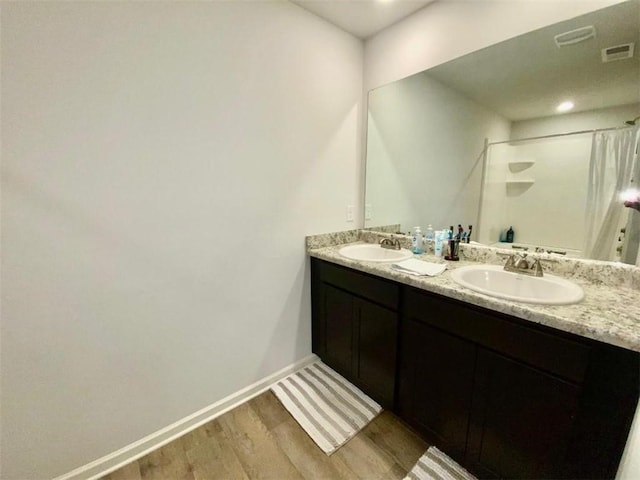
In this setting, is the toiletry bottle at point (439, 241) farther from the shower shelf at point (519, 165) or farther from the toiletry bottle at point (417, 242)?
the shower shelf at point (519, 165)

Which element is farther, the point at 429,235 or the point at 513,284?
the point at 429,235

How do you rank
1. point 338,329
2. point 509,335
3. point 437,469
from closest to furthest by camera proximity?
point 509,335 → point 437,469 → point 338,329

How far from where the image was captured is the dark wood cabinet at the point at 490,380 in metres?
0.82

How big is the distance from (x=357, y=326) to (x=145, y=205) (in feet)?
4.21

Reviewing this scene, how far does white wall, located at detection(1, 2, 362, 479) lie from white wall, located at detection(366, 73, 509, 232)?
1.62 feet

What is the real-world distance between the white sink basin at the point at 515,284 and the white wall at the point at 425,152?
42 cm

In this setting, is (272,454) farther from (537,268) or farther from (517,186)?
(517,186)

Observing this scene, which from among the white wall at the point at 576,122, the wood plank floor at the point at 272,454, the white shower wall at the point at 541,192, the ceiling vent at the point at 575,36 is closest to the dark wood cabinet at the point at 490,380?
the wood plank floor at the point at 272,454

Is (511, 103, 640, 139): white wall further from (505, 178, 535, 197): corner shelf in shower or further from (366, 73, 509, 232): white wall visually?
(505, 178, 535, 197): corner shelf in shower

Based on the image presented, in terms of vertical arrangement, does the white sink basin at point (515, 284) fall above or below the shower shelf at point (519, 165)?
below

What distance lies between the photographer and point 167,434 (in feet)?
→ 4.52

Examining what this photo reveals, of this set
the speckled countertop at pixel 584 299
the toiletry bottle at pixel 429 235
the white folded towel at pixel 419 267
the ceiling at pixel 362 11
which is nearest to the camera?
the speckled countertop at pixel 584 299

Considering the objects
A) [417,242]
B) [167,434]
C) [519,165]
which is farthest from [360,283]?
[167,434]

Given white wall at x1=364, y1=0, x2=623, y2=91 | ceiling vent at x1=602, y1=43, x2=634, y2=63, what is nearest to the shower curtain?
ceiling vent at x1=602, y1=43, x2=634, y2=63
